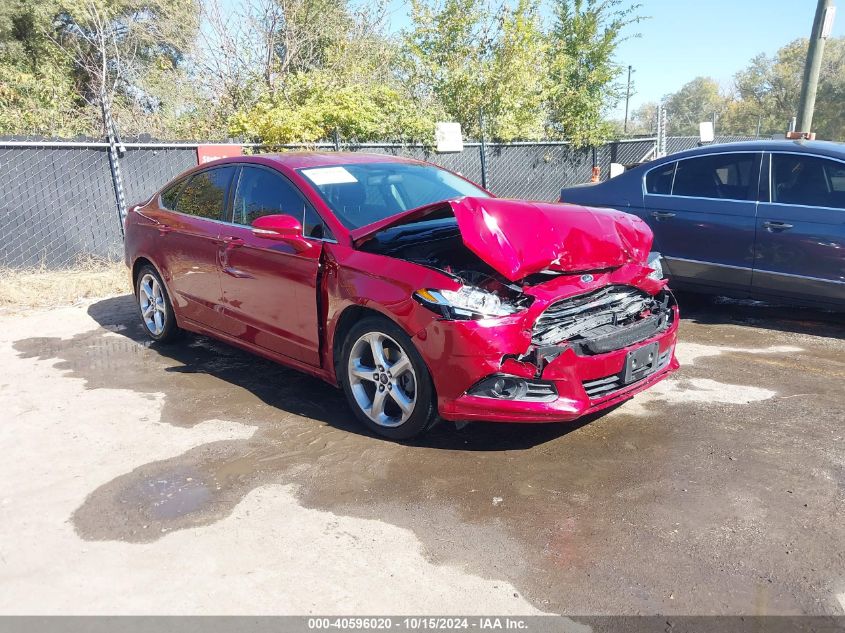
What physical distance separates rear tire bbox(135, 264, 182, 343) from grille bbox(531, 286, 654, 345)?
3.51 meters

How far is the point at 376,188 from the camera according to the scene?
4.71 metres

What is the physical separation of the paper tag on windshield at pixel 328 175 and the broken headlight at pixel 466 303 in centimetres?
137

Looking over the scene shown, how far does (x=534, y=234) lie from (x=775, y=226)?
3.18m

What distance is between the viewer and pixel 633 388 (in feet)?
12.6

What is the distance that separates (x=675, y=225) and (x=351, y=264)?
3.73 m

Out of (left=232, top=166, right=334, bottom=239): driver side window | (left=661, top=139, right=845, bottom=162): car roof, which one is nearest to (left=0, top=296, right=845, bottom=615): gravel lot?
(left=232, top=166, right=334, bottom=239): driver side window

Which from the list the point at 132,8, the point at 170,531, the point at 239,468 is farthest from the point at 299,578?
the point at 132,8

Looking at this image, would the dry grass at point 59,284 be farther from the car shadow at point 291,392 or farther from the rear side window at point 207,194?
the rear side window at point 207,194

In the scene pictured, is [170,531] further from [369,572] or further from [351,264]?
[351,264]

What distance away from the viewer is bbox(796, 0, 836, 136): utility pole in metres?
9.93

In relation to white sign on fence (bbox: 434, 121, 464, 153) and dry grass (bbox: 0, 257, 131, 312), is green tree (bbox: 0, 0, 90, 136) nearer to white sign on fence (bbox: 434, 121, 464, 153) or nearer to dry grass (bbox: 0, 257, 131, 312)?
dry grass (bbox: 0, 257, 131, 312)

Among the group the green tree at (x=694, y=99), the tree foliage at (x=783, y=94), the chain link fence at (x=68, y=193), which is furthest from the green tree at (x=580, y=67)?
the green tree at (x=694, y=99)

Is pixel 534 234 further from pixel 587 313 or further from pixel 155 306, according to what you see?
pixel 155 306

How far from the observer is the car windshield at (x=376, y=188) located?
4.43 m
